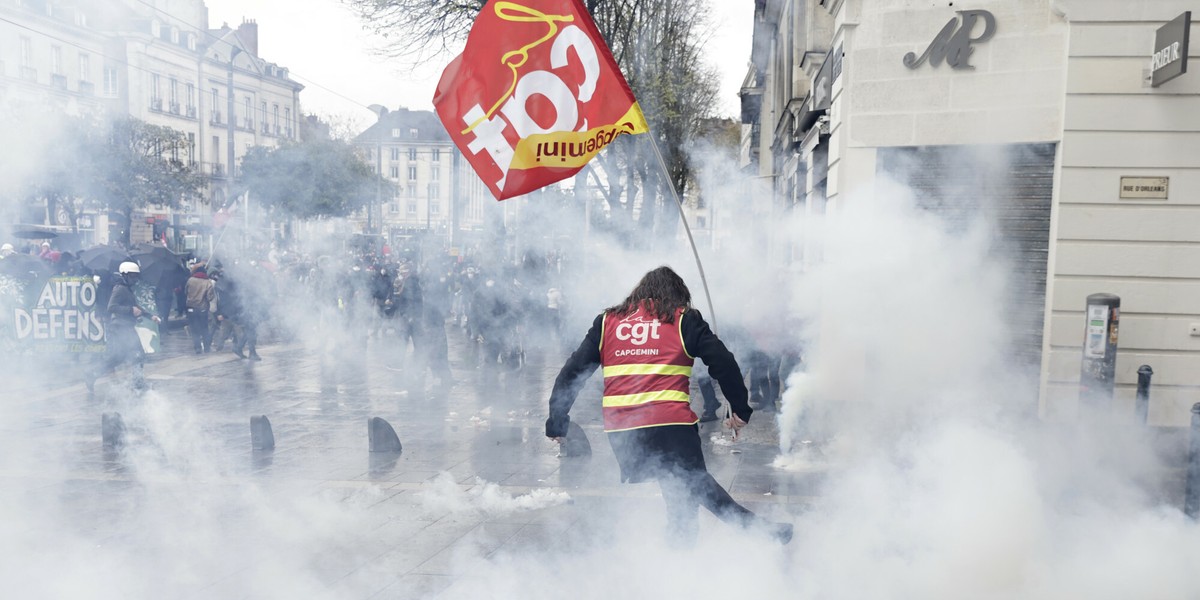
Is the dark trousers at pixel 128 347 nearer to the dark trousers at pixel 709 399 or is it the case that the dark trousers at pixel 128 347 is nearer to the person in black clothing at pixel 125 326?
the person in black clothing at pixel 125 326

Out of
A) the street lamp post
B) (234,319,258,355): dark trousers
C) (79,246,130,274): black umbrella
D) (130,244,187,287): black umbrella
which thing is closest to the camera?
(79,246,130,274): black umbrella

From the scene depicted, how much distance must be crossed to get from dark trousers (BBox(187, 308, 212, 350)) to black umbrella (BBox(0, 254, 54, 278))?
3.92 meters

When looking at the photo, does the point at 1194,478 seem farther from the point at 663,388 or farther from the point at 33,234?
the point at 33,234

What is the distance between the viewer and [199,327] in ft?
47.2

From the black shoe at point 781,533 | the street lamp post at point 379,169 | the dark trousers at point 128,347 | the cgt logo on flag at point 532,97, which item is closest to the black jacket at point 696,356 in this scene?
the black shoe at point 781,533

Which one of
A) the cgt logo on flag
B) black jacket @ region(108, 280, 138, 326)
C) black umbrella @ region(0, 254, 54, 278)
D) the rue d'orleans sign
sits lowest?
black jacket @ region(108, 280, 138, 326)

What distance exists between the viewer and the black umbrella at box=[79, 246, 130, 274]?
1101 centimetres

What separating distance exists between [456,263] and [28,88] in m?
10.2

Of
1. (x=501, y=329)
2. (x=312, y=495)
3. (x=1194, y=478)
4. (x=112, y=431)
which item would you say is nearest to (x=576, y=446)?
A: (x=312, y=495)

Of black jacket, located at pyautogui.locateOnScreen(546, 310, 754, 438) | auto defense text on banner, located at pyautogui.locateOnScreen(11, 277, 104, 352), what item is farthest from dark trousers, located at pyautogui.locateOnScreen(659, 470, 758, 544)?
auto defense text on banner, located at pyautogui.locateOnScreen(11, 277, 104, 352)

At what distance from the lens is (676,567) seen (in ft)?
14.8

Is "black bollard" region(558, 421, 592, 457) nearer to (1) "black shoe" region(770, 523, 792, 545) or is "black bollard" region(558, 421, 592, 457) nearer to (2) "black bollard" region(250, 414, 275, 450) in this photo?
(2) "black bollard" region(250, 414, 275, 450)

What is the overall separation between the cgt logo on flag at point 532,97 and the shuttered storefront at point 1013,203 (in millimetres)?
4073

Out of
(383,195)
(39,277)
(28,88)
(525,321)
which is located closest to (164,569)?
(28,88)
